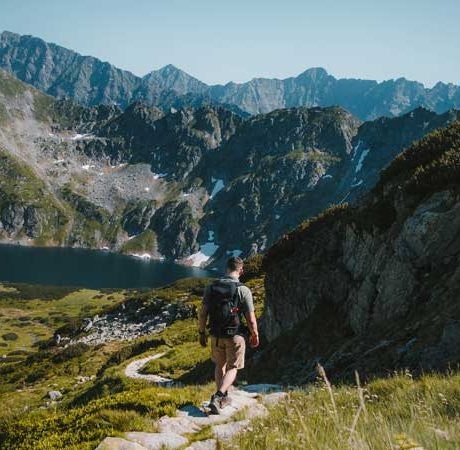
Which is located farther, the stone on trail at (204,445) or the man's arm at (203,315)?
the man's arm at (203,315)

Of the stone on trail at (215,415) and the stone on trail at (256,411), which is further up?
the stone on trail at (256,411)

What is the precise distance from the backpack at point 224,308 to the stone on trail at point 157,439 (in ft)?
8.84

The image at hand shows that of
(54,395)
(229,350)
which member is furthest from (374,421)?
(54,395)

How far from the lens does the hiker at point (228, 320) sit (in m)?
10.9

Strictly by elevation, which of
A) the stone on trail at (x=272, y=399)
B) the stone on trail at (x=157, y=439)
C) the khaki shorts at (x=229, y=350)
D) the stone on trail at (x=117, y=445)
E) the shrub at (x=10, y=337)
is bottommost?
the shrub at (x=10, y=337)

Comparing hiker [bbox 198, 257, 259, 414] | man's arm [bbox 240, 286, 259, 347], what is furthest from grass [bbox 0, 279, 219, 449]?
man's arm [bbox 240, 286, 259, 347]

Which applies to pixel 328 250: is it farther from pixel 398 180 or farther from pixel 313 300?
pixel 398 180

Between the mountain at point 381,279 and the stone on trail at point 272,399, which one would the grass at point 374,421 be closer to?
the stone on trail at point 272,399

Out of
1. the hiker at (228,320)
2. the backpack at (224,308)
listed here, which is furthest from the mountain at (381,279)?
the backpack at (224,308)

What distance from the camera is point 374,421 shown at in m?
6.07

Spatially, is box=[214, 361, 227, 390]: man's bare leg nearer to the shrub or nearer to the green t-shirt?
the green t-shirt

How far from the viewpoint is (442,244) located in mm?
17594

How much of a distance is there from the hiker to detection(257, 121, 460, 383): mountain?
187 inches

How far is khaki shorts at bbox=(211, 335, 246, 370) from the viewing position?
11.2 meters
